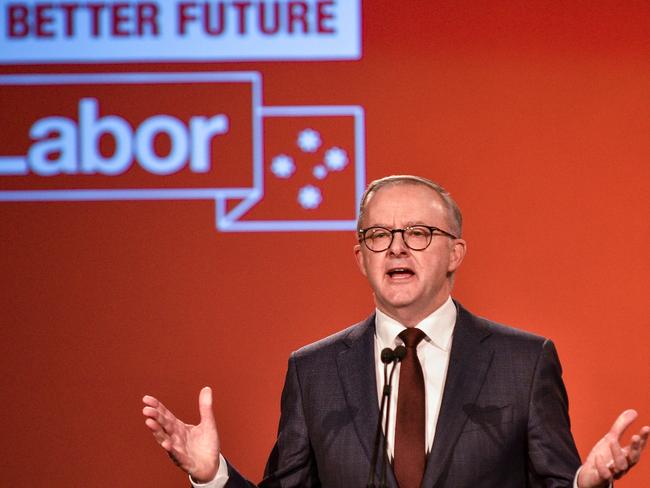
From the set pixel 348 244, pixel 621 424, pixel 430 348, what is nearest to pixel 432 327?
pixel 430 348

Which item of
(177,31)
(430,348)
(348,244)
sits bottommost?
(430,348)

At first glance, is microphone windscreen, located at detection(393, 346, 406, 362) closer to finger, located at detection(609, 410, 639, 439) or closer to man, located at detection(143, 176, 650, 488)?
man, located at detection(143, 176, 650, 488)

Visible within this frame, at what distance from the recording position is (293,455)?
2393 mm

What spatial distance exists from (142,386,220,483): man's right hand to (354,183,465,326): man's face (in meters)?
0.51

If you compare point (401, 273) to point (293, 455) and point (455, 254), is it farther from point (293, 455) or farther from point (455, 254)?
point (293, 455)

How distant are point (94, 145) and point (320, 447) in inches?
66.9

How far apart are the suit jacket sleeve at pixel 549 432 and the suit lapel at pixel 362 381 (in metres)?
0.35

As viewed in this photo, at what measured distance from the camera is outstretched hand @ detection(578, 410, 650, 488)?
192 centimetres

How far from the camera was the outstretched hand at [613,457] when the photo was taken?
1.92 m

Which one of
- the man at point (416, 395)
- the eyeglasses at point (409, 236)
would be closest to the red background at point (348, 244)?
the man at point (416, 395)

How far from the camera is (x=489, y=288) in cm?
355

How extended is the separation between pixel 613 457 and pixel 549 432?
320 millimetres

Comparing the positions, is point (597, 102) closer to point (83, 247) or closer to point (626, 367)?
point (626, 367)

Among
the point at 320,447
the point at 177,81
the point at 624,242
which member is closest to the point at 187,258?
the point at 177,81
